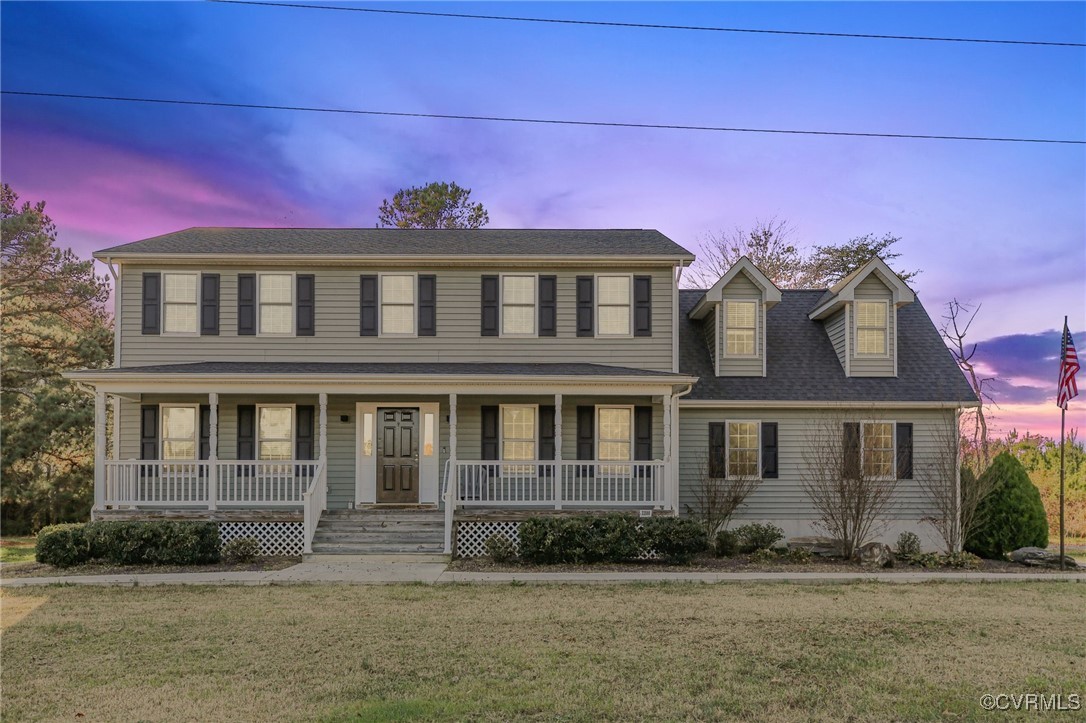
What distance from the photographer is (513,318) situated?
57.4 feet

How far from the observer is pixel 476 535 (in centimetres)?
1538

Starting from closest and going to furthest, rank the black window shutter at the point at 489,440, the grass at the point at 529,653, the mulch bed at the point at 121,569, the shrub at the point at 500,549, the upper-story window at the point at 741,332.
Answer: the grass at the point at 529,653
the mulch bed at the point at 121,569
the shrub at the point at 500,549
the black window shutter at the point at 489,440
the upper-story window at the point at 741,332

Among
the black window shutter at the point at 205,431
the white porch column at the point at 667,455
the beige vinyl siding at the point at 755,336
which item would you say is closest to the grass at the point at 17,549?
the black window shutter at the point at 205,431

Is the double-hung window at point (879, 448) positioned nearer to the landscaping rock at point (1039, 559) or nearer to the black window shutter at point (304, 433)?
the landscaping rock at point (1039, 559)

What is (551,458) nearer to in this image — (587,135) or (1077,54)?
(587,135)

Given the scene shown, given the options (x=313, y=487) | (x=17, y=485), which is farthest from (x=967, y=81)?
(x=17, y=485)

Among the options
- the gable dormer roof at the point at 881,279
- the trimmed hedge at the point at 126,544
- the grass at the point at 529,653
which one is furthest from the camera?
the gable dormer roof at the point at 881,279

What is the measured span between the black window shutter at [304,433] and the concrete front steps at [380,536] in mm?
1556

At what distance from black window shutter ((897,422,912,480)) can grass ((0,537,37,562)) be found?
18.4 metres

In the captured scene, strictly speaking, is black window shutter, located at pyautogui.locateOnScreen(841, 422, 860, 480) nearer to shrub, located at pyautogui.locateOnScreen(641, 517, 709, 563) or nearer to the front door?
shrub, located at pyautogui.locateOnScreen(641, 517, 709, 563)

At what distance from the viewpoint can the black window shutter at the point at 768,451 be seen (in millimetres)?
17484

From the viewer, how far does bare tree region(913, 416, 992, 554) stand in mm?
16297

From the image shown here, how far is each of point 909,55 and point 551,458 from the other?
1112cm

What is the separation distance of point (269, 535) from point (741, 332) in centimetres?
1084
